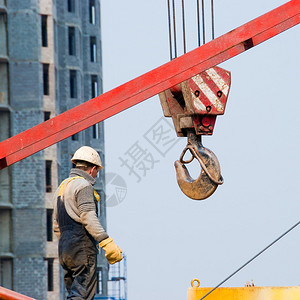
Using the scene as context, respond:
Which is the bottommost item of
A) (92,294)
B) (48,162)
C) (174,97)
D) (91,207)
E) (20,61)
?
(92,294)

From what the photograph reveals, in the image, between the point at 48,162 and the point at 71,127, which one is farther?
the point at 48,162

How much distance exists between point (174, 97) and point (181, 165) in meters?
0.71

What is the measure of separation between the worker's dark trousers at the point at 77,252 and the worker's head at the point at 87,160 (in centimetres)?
45

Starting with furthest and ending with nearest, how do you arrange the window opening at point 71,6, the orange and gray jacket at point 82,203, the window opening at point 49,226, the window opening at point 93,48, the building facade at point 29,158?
the window opening at point 93,48 → the window opening at point 71,6 → the window opening at point 49,226 → the building facade at point 29,158 → the orange and gray jacket at point 82,203

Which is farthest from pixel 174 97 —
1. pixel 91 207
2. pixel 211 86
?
pixel 91 207

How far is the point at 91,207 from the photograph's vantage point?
11117 millimetres

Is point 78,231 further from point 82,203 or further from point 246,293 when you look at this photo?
point 246,293

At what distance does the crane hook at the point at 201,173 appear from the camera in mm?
11695

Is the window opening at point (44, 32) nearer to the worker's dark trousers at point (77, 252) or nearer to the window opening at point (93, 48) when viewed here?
the window opening at point (93, 48)

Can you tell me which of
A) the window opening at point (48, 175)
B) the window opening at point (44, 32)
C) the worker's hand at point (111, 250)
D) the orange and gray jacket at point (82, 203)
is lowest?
the worker's hand at point (111, 250)

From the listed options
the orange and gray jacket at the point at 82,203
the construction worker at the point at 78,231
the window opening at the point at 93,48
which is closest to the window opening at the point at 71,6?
the window opening at the point at 93,48

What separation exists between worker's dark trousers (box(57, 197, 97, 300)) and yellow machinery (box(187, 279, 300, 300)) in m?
1.80

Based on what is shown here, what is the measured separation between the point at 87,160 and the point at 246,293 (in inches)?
99.2

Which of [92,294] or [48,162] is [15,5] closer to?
[48,162]
